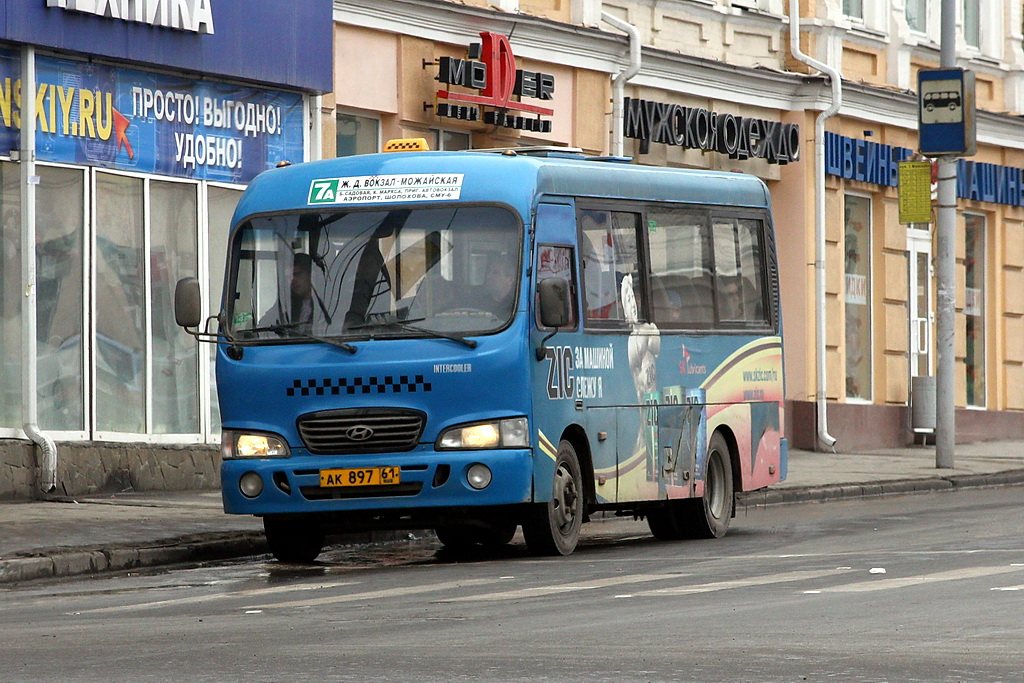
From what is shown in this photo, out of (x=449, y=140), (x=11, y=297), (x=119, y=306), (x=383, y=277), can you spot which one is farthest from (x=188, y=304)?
(x=449, y=140)

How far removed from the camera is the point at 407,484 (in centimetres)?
1521

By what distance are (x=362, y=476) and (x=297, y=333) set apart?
1.08 metres

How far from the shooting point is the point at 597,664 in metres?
9.21

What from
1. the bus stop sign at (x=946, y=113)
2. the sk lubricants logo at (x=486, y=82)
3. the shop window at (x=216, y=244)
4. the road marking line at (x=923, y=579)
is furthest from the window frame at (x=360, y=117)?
the road marking line at (x=923, y=579)

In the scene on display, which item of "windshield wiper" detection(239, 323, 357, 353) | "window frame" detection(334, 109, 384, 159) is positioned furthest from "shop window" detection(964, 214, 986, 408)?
"windshield wiper" detection(239, 323, 357, 353)

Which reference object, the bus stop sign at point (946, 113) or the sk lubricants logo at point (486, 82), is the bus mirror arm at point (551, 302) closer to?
the sk lubricants logo at point (486, 82)

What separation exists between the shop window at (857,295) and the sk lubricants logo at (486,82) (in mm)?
8323

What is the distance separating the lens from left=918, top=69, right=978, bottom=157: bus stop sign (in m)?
26.9

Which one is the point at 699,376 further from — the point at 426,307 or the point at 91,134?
the point at 91,134

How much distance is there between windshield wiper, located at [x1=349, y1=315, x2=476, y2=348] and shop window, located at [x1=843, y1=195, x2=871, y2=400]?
1847 centimetres

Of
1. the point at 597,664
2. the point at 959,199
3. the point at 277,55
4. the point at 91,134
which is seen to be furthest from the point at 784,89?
the point at 597,664

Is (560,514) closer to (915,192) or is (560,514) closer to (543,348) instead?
(543,348)

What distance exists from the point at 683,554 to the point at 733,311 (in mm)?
3043

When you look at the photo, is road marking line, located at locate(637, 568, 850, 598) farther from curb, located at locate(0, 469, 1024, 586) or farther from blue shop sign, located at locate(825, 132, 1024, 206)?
blue shop sign, located at locate(825, 132, 1024, 206)
